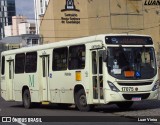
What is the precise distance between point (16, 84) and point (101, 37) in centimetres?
821

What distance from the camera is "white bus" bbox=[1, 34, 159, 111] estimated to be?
1886cm

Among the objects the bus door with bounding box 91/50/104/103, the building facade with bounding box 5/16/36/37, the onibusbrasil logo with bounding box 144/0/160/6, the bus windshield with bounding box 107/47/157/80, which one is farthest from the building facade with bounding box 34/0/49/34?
the bus windshield with bounding box 107/47/157/80

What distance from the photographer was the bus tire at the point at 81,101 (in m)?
20.0

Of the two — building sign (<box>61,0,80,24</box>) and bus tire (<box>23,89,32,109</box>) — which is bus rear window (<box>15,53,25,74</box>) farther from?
building sign (<box>61,0,80,24</box>)

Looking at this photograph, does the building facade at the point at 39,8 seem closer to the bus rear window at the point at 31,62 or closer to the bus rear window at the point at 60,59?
the bus rear window at the point at 31,62

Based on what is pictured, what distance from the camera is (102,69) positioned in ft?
62.4

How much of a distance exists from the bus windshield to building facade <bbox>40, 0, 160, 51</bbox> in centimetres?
6093

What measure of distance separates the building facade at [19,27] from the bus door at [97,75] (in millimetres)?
113513

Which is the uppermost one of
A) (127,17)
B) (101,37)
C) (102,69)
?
(127,17)

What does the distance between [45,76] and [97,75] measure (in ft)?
14.9

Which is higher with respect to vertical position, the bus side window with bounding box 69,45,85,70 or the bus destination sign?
the bus destination sign

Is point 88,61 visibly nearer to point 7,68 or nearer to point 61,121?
point 61,121

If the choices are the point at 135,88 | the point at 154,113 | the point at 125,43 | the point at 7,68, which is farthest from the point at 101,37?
the point at 7,68

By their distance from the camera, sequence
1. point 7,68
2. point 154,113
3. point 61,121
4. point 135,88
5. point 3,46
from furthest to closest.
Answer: point 3,46
point 7,68
point 135,88
point 154,113
point 61,121
